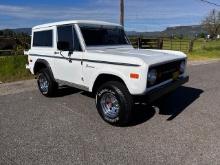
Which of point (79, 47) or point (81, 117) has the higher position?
point (79, 47)

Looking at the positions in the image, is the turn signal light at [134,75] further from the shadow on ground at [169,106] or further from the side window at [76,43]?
the side window at [76,43]

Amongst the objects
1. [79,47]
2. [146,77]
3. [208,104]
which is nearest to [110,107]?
[146,77]

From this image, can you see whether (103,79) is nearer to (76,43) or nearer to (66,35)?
(76,43)

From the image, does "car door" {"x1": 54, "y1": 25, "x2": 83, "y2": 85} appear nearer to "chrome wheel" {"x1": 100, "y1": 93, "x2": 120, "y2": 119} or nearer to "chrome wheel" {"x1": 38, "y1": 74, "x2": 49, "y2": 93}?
"chrome wheel" {"x1": 38, "y1": 74, "x2": 49, "y2": 93}

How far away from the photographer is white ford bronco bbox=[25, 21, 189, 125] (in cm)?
481

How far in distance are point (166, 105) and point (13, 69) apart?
7.55 meters

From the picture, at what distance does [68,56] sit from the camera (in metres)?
6.05

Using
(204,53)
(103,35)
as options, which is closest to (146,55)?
(103,35)

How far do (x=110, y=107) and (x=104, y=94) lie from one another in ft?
0.96

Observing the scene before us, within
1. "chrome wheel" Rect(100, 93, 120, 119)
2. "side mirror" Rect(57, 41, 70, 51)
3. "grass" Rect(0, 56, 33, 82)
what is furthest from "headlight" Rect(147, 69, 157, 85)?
"grass" Rect(0, 56, 33, 82)

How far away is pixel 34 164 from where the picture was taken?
12.6 feet

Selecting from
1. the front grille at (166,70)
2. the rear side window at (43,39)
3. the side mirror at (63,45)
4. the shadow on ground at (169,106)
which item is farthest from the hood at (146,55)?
the rear side window at (43,39)

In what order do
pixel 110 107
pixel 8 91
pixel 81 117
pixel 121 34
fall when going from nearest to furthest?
pixel 110 107, pixel 81 117, pixel 121 34, pixel 8 91

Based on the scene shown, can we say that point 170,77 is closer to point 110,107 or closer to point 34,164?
point 110,107
